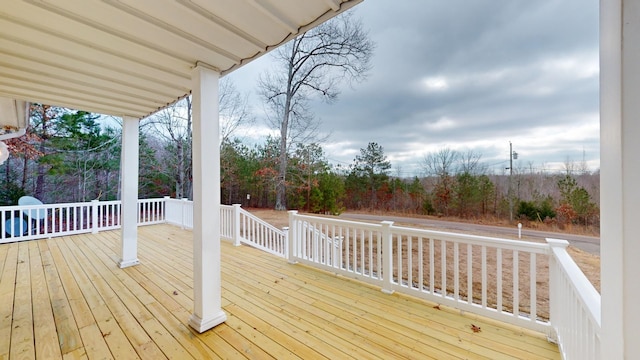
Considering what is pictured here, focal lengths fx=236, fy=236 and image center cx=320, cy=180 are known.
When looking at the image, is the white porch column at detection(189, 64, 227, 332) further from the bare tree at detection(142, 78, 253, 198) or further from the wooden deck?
the bare tree at detection(142, 78, 253, 198)

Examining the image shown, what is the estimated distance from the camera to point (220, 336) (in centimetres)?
208

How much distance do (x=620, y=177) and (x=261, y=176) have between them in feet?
39.6

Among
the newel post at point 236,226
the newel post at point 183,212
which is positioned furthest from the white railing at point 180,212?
the newel post at point 236,226

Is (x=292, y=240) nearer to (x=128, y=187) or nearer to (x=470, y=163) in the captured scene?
(x=128, y=187)

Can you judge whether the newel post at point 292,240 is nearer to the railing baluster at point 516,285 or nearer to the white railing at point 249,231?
the white railing at point 249,231

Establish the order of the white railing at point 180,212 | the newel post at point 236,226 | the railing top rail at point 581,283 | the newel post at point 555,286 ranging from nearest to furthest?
the railing top rail at point 581,283 → the newel post at point 555,286 → the newel post at point 236,226 → the white railing at point 180,212

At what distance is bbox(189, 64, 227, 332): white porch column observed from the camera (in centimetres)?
217

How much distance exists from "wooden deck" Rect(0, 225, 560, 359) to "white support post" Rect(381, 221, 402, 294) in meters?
0.11

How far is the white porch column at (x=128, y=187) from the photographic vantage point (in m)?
3.74

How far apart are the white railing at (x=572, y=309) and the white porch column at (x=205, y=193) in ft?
8.19

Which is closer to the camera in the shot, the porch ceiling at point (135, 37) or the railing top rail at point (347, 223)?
the porch ceiling at point (135, 37)

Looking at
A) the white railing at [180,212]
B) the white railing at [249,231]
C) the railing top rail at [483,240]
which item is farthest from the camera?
the white railing at [180,212]

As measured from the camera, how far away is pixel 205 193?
2188 mm

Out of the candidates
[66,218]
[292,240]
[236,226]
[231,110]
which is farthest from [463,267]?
[231,110]
